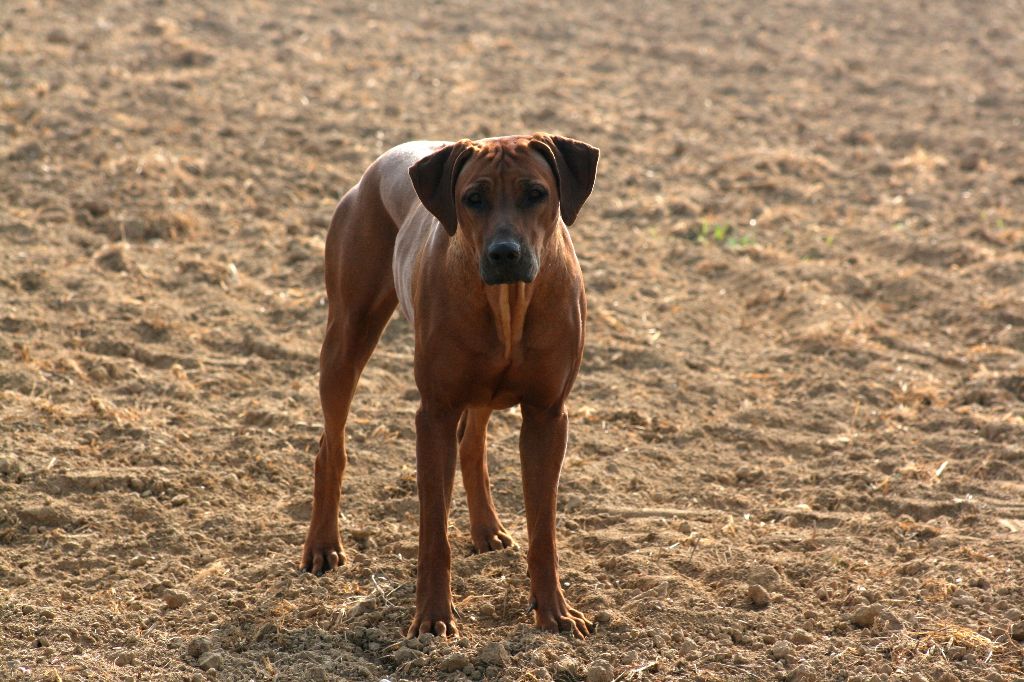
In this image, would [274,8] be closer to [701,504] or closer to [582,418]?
[582,418]

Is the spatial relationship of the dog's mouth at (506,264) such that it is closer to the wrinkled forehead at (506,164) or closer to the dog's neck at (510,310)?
the dog's neck at (510,310)

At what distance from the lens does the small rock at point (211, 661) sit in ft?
14.4

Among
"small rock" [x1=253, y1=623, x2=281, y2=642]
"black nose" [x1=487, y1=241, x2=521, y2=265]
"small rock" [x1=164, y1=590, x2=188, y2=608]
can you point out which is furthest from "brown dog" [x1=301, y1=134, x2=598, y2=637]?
"small rock" [x1=164, y1=590, x2=188, y2=608]

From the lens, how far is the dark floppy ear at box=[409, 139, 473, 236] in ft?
14.8

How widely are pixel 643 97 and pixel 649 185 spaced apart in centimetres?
246

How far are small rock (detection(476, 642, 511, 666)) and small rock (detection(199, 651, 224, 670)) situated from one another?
2.87ft

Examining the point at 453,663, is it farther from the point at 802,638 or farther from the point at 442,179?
the point at 442,179

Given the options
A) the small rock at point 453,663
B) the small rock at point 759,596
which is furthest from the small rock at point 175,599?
the small rock at point 759,596

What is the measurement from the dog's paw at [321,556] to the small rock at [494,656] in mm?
946

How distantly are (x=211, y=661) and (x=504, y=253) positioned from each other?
5.61 feet

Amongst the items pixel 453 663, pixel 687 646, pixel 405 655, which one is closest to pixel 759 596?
A: pixel 687 646

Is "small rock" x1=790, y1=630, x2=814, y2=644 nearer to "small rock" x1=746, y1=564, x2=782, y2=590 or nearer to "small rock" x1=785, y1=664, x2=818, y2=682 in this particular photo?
"small rock" x1=785, y1=664, x2=818, y2=682

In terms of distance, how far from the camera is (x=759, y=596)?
4.89 m

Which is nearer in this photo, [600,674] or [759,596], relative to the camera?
[600,674]
